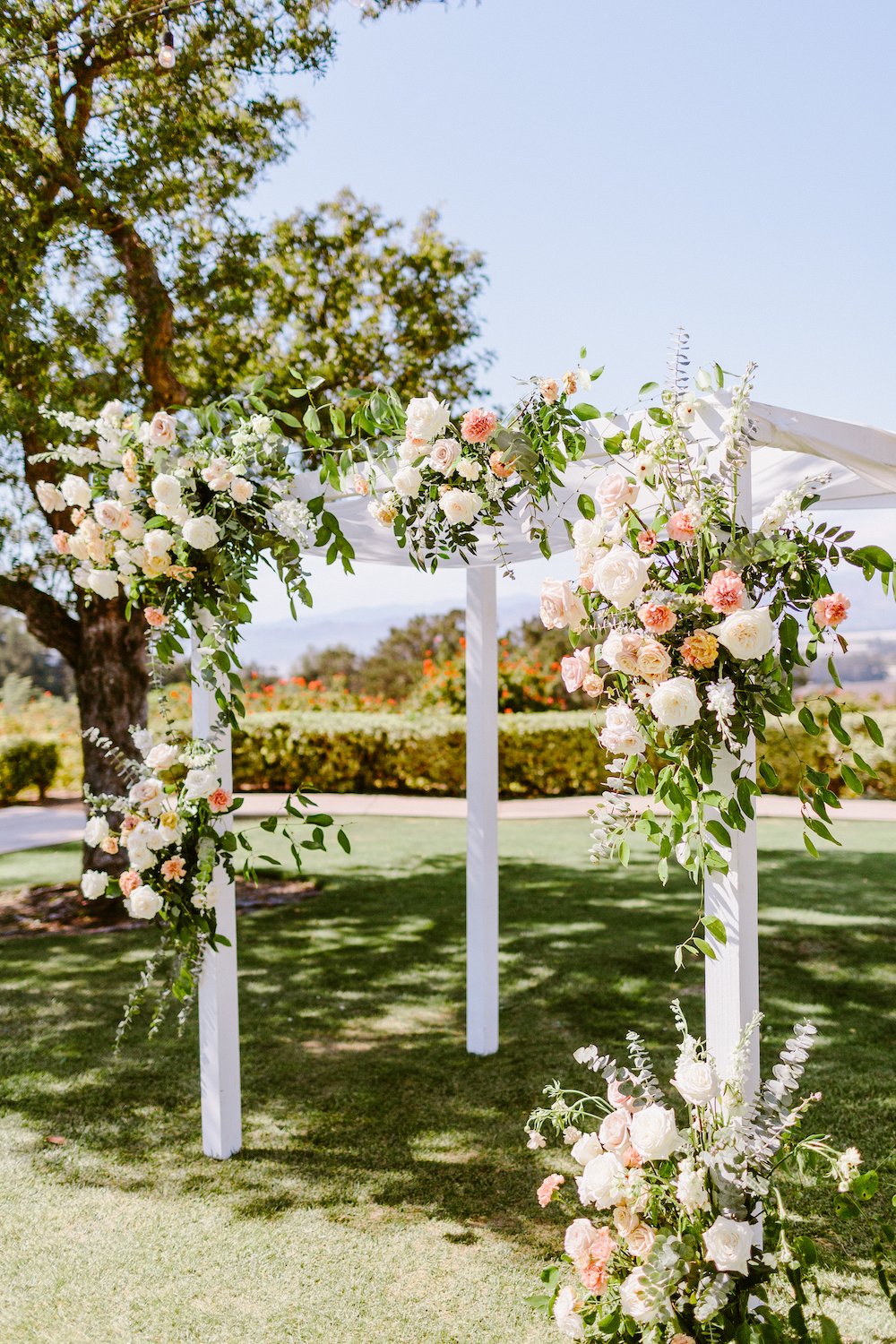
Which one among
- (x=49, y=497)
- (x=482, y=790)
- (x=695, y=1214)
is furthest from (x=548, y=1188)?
(x=49, y=497)

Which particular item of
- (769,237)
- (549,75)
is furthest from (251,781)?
(769,237)

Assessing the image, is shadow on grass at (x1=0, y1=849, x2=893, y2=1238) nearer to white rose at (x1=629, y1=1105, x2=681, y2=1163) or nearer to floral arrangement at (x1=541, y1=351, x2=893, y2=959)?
white rose at (x1=629, y1=1105, x2=681, y2=1163)

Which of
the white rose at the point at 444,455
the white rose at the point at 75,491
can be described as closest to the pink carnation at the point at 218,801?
the white rose at the point at 75,491

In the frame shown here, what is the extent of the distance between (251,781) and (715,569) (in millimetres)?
10944

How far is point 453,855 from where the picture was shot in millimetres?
9391

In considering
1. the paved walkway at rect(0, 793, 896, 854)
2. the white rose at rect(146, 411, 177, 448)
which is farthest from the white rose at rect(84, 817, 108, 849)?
the paved walkway at rect(0, 793, 896, 854)

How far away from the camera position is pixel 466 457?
2.45m

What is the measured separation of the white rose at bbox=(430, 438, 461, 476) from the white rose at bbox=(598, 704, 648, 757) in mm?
755

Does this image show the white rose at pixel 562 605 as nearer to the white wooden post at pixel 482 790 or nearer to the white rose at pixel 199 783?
the white rose at pixel 199 783

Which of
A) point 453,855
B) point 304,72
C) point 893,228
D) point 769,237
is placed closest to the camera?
point 304,72

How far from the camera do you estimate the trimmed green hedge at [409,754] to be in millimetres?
12117

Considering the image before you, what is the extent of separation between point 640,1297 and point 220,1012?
6.27 feet

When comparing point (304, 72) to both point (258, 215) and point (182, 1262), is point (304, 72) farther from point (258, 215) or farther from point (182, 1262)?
point (182, 1262)

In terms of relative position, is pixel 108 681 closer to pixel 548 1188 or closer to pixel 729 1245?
pixel 548 1188
